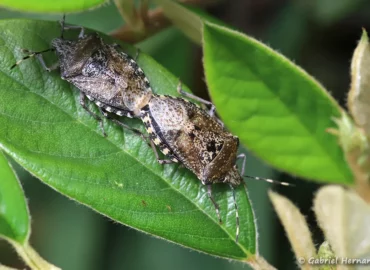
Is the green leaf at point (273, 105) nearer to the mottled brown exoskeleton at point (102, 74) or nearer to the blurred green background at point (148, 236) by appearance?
the mottled brown exoskeleton at point (102, 74)

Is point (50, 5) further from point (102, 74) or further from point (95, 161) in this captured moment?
point (102, 74)

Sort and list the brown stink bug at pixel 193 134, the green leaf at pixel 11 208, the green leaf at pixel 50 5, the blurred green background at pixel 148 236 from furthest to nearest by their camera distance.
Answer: the blurred green background at pixel 148 236 → the brown stink bug at pixel 193 134 → the green leaf at pixel 11 208 → the green leaf at pixel 50 5

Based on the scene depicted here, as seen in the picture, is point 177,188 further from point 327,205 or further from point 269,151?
point 327,205

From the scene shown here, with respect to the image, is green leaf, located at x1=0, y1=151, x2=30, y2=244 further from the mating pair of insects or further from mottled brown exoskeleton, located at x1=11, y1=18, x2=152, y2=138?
the mating pair of insects

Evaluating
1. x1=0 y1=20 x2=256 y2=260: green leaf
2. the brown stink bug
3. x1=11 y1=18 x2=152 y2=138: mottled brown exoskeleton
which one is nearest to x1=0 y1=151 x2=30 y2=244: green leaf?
x1=0 y1=20 x2=256 y2=260: green leaf

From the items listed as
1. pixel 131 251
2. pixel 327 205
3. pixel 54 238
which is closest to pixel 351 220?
pixel 327 205

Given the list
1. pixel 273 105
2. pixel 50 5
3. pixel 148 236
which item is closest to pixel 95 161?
pixel 50 5

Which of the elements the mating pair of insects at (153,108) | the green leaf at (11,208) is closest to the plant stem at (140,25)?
the mating pair of insects at (153,108)
